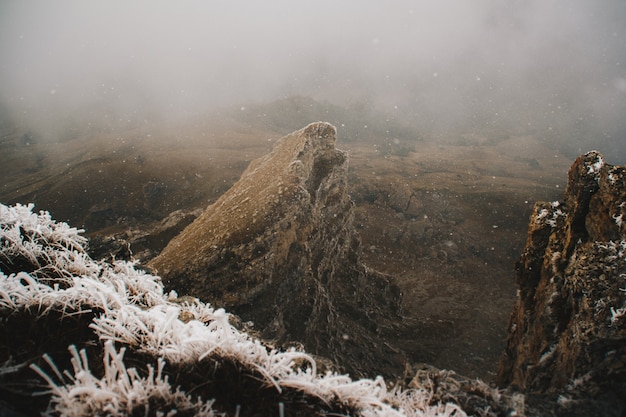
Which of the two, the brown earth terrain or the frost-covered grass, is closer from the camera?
the frost-covered grass

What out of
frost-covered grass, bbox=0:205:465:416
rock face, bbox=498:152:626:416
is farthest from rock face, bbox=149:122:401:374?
frost-covered grass, bbox=0:205:465:416

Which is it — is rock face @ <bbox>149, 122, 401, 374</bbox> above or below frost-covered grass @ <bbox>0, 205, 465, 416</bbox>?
below

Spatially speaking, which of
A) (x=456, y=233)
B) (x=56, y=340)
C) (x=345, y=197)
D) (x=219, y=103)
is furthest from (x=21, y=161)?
(x=56, y=340)

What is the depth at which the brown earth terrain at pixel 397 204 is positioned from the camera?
30234 millimetres

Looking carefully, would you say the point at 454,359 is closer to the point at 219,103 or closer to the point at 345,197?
the point at 345,197

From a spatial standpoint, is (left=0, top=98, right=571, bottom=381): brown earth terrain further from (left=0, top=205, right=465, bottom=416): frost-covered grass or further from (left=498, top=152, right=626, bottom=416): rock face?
(left=0, top=205, right=465, bottom=416): frost-covered grass

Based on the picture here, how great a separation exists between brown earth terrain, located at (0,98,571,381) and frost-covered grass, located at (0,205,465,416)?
2179 cm

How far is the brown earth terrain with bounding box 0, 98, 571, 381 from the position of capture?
30.2 meters

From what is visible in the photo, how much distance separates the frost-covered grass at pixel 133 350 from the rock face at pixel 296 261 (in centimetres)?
1161

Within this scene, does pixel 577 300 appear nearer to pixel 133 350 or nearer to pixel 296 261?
pixel 133 350

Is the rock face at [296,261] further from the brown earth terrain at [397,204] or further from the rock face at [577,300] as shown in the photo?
the rock face at [577,300]

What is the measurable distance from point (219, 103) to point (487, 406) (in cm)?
19132

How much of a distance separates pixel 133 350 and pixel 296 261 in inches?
629

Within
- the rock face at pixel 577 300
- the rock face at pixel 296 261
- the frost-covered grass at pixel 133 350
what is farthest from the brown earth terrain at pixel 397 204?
the frost-covered grass at pixel 133 350
